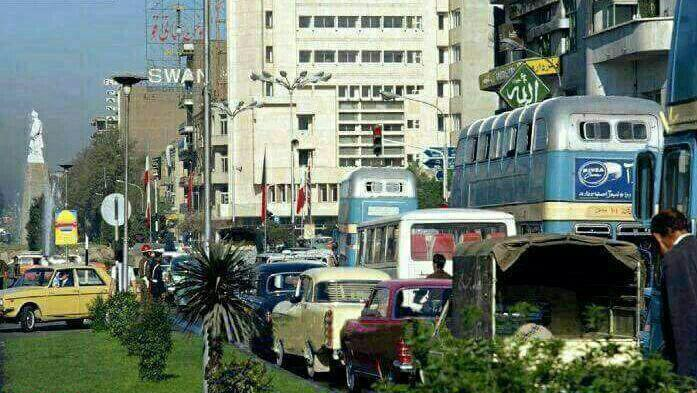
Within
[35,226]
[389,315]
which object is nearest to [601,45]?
[389,315]

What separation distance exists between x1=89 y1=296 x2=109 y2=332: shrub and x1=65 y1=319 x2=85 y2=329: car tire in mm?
4936

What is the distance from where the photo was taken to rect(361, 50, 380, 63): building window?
5202 inches

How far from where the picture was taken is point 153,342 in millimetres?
21000

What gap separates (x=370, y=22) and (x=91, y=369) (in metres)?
110

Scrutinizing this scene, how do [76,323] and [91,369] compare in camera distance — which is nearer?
[91,369]

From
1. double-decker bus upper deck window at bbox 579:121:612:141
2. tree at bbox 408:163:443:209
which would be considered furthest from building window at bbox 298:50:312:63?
double-decker bus upper deck window at bbox 579:121:612:141

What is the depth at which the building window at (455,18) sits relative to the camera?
124 meters

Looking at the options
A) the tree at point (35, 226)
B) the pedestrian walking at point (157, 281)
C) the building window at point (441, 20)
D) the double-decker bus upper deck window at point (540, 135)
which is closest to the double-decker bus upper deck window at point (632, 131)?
the double-decker bus upper deck window at point (540, 135)

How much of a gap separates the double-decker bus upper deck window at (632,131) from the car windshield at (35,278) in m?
16.4

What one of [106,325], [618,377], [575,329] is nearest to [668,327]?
[618,377]

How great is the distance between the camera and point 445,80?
132 meters

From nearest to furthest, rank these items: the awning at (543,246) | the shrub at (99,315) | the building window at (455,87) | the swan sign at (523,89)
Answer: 1. the awning at (543,246)
2. the shrub at (99,315)
3. the swan sign at (523,89)
4. the building window at (455,87)

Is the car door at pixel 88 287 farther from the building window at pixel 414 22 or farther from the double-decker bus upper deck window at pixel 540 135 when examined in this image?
the building window at pixel 414 22

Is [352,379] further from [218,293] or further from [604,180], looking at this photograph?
[604,180]
